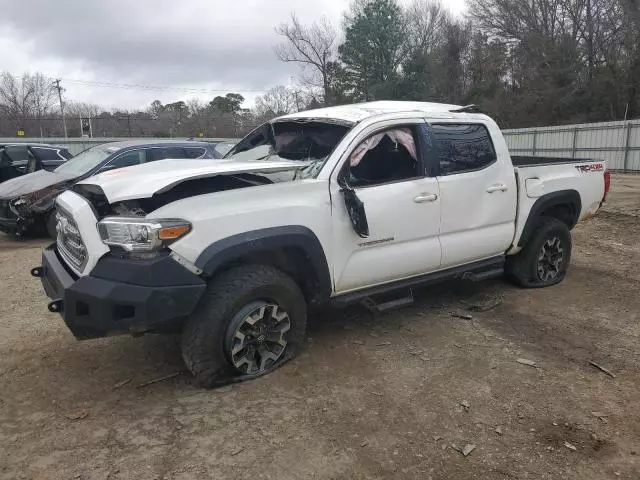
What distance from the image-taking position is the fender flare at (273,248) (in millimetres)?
3311

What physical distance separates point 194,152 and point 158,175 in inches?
263

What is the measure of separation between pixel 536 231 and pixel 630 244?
11.1ft

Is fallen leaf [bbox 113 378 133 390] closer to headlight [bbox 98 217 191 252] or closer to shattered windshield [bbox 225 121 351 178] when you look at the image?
headlight [bbox 98 217 191 252]

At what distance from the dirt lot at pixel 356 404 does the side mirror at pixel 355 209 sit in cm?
101

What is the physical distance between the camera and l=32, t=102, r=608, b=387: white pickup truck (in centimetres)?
320

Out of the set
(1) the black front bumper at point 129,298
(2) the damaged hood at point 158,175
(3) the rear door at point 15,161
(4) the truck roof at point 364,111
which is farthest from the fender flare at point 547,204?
(3) the rear door at point 15,161

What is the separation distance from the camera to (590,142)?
2322 centimetres

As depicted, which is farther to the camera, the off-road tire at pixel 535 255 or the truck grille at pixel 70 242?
the off-road tire at pixel 535 255

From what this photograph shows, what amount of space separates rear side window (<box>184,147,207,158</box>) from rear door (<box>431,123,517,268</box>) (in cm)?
618

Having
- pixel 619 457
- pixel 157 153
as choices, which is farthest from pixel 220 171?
pixel 157 153

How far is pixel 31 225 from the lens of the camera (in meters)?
8.51

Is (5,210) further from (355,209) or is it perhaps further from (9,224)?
(355,209)

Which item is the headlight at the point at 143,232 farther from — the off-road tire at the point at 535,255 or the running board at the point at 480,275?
the off-road tire at the point at 535,255

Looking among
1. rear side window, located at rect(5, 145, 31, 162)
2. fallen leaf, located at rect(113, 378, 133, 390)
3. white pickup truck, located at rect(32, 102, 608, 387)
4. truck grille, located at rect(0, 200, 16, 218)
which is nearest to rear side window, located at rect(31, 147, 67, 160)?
rear side window, located at rect(5, 145, 31, 162)
